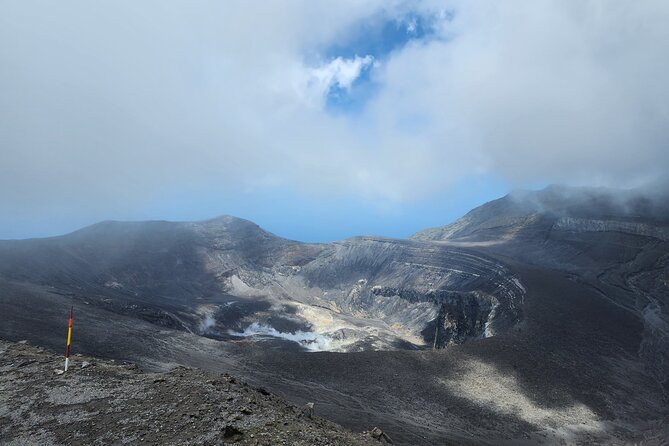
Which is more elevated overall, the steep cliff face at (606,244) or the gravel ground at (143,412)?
the steep cliff face at (606,244)

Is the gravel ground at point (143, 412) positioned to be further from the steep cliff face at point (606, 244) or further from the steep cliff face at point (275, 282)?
the steep cliff face at point (606, 244)

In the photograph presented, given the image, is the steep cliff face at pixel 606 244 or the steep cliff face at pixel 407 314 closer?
the steep cliff face at pixel 407 314

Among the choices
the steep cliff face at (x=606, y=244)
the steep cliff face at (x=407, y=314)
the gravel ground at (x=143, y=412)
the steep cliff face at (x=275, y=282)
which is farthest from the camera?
the steep cliff face at (x=275, y=282)

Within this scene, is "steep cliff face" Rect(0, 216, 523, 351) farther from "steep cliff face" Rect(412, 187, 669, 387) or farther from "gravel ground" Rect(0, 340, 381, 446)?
"gravel ground" Rect(0, 340, 381, 446)

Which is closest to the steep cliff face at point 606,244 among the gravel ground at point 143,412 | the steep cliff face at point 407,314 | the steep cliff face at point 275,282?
the steep cliff face at point 407,314

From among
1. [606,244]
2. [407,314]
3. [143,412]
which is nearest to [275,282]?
[407,314]

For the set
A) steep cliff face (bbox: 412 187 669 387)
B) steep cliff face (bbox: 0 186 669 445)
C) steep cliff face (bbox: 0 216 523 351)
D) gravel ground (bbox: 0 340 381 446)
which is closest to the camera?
gravel ground (bbox: 0 340 381 446)

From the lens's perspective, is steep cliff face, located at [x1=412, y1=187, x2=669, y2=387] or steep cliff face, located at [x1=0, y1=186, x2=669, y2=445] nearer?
steep cliff face, located at [x1=0, y1=186, x2=669, y2=445]

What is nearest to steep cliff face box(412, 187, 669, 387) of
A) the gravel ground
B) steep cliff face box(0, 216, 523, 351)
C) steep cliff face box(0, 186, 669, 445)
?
steep cliff face box(0, 186, 669, 445)

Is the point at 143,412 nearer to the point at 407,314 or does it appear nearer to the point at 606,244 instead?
the point at 407,314

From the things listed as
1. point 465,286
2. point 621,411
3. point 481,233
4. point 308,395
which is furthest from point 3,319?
point 481,233

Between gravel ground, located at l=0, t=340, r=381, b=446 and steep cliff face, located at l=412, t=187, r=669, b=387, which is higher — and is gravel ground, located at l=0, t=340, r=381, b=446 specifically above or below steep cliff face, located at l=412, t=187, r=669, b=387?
below
